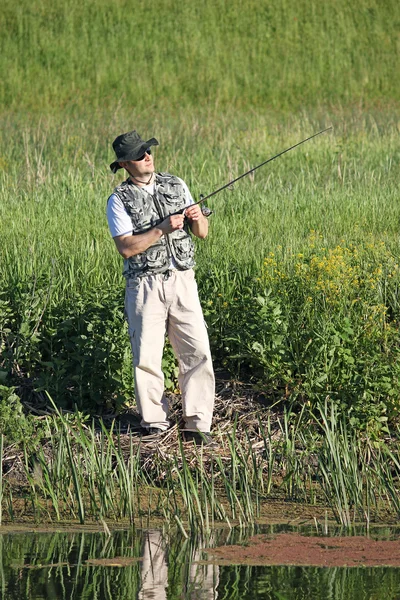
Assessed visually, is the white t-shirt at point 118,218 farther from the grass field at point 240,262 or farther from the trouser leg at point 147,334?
the grass field at point 240,262

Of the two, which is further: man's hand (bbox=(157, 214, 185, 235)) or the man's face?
the man's face

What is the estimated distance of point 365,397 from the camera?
6648mm

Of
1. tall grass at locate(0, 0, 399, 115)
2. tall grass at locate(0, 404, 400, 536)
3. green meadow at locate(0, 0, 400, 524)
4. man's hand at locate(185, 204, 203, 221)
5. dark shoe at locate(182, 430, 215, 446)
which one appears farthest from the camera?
tall grass at locate(0, 0, 399, 115)

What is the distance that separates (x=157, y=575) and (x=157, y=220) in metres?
2.34

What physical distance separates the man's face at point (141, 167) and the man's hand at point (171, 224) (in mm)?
362

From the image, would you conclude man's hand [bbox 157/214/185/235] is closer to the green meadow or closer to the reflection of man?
the green meadow

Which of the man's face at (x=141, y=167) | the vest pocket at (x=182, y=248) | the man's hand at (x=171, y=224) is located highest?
the man's face at (x=141, y=167)

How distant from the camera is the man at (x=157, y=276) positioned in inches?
237

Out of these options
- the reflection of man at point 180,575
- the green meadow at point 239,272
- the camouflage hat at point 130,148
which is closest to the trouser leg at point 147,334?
the green meadow at point 239,272

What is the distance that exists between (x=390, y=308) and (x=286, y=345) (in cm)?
100

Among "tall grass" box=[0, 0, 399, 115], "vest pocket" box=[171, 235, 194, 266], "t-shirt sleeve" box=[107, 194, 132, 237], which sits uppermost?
"tall grass" box=[0, 0, 399, 115]

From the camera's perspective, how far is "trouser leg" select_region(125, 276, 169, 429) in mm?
6164

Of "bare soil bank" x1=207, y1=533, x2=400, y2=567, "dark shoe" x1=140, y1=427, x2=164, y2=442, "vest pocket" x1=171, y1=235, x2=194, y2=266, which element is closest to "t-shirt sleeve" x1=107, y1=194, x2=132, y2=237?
"vest pocket" x1=171, y1=235, x2=194, y2=266

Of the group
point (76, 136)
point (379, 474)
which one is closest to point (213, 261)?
point (379, 474)
